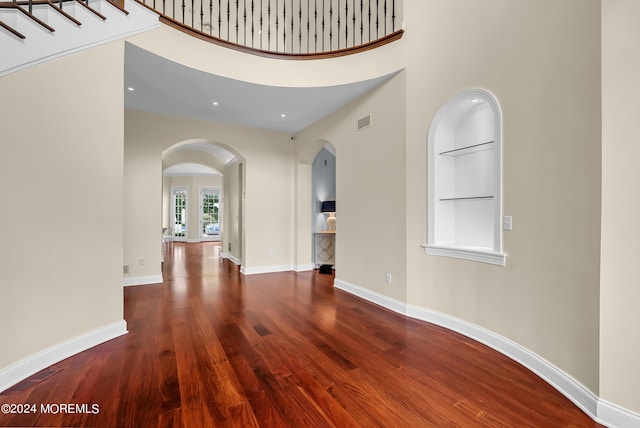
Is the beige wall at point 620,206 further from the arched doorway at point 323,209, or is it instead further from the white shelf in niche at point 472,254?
the arched doorway at point 323,209

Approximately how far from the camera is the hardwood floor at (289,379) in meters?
1.74

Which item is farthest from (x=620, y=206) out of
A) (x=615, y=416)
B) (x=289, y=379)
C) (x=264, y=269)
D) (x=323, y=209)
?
(x=264, y=269)

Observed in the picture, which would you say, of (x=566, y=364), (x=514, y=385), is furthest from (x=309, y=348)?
(x=566, y=364)

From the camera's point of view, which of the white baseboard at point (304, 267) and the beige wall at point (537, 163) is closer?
the beige wall at point (537, 163)

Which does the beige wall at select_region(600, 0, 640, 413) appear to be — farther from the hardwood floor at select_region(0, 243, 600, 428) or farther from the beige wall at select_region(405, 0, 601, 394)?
the hardwood floor at select_region(0, 243, 600, 428)

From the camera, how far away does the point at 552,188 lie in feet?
7.07

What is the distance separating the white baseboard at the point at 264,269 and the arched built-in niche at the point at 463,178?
142 inches

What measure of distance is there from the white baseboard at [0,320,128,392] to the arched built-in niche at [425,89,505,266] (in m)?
3.38

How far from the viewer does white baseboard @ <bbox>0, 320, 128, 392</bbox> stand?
2.04 m

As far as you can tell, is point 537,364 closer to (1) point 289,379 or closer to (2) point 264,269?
(1) point 289,379

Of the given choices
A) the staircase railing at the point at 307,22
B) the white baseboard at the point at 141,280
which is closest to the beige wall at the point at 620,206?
the staircase railing at the point at 307,22

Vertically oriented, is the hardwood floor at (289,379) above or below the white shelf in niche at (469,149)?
below

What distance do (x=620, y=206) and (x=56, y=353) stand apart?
4113mm

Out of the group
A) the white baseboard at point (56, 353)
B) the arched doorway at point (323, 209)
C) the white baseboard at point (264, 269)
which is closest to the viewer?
the white baseboard at point (56, 353)
